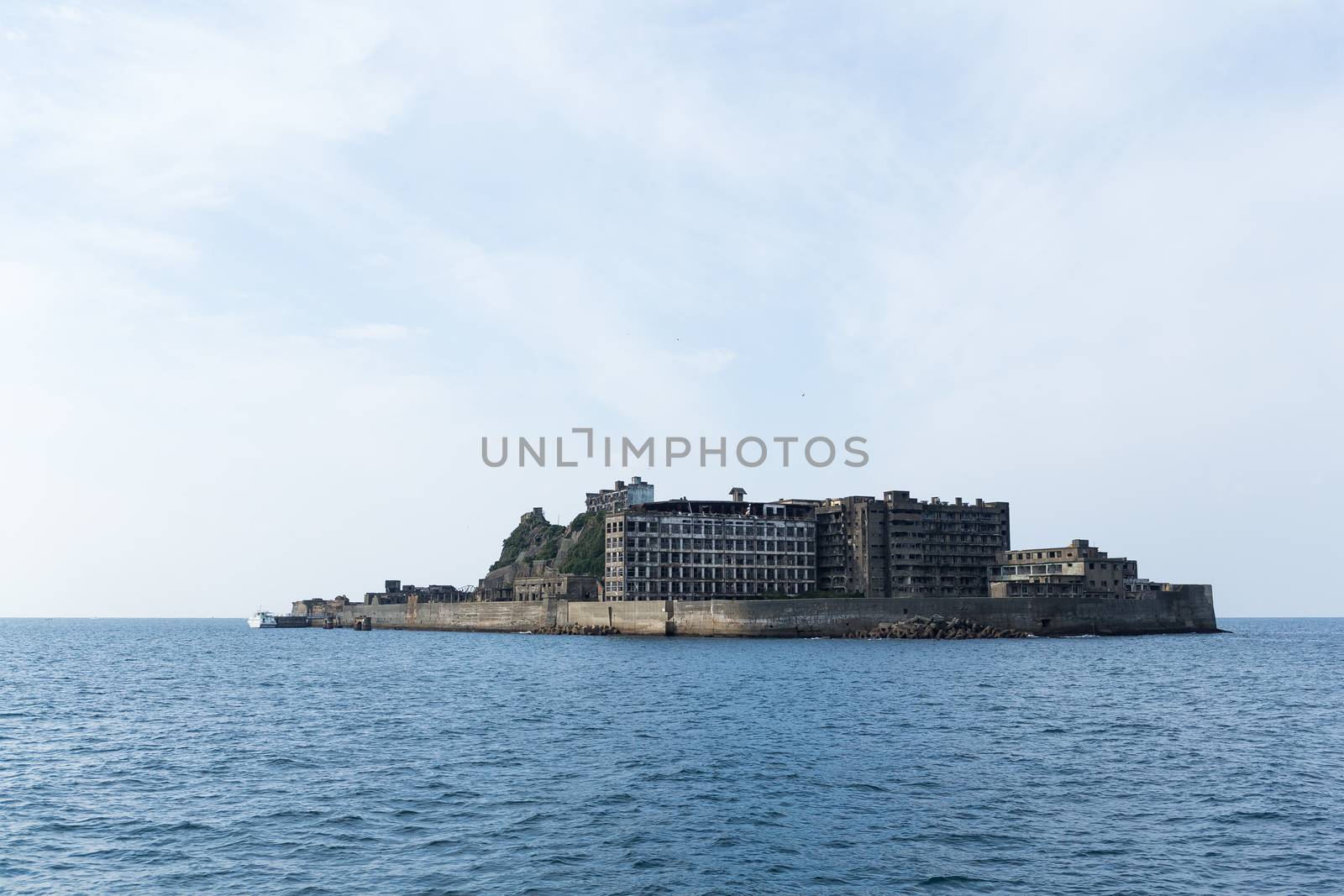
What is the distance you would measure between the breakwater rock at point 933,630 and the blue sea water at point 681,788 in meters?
70.4

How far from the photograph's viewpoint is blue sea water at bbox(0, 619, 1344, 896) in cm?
3042

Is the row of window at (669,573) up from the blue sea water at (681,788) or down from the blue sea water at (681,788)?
up

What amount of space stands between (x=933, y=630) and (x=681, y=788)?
12600cm

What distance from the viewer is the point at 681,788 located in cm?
4244

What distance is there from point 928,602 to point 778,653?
151ft

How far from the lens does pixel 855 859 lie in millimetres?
31625

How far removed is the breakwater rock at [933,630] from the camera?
161 m

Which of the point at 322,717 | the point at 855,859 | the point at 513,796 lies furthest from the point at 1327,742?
the point at 322,717

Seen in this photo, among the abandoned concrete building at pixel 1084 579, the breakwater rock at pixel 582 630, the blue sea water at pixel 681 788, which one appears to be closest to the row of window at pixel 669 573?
the breakwater rock at pixel 582 630

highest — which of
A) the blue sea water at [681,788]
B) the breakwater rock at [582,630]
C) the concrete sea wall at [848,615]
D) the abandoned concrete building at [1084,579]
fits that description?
the abandoned concrete building at [1084,579]

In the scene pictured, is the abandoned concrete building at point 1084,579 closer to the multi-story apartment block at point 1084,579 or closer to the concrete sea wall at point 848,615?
the multi-story apartment block at point 1084,579

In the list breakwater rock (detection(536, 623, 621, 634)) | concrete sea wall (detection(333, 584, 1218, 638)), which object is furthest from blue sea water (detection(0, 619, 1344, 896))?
breakwater rock (detection(536, 623, 621, 634))

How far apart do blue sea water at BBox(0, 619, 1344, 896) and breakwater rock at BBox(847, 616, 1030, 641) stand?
7039 centimetres

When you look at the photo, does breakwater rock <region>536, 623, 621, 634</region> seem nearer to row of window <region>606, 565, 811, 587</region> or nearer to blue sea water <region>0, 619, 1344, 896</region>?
row of window <region>606, 565, 811, 587</region>
